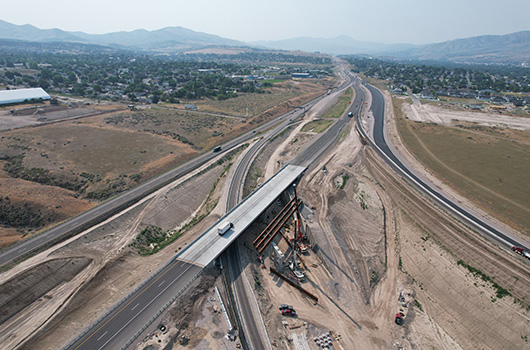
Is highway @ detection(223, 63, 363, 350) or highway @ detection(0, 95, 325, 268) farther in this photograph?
highway @ detection(0, 95, 325, 268)

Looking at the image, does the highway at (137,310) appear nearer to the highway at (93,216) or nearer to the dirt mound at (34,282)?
the dirt mound at (34,282)

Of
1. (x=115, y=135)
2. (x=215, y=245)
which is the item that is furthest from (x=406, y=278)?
(x=115, y=135)

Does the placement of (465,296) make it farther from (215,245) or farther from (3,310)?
(3,310)

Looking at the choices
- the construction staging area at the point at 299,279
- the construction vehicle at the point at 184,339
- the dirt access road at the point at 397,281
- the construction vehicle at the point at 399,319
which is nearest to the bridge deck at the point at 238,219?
the construction staging area at the point at 299,279

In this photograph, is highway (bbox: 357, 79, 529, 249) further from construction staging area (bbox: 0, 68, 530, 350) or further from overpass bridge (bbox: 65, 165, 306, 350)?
overpass bridge (bbox: 65, 165, 306, 350)

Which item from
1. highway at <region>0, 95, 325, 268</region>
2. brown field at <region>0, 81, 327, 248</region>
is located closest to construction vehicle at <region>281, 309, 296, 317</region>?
highway at <region>0, 95, 325, 268</region>

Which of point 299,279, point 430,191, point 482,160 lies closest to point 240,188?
point 299,279

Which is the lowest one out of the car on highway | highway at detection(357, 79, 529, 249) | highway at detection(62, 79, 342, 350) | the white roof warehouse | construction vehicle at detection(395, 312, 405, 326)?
construction vehicle at detection(395, 312, 405, 326)
